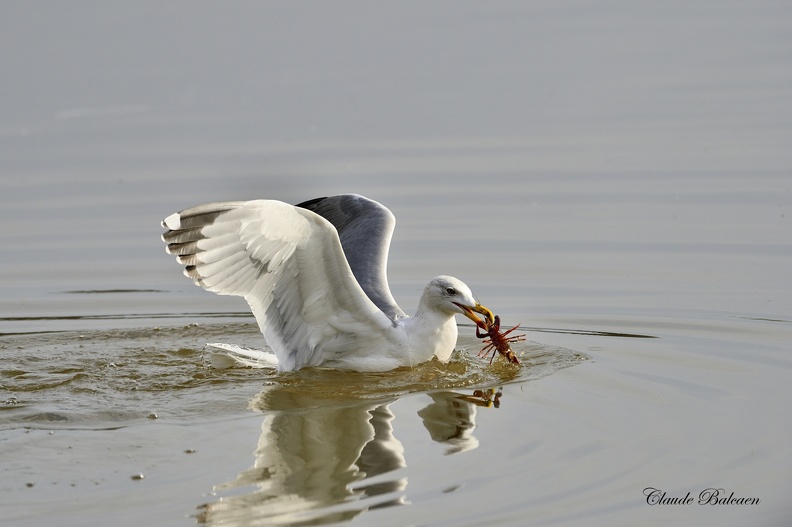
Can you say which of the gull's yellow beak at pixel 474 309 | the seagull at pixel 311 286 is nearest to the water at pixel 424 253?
the seagull at pixel 311 286

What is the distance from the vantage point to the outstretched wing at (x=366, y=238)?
31.7 ft

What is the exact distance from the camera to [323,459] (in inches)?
289

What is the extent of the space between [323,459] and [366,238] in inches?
117

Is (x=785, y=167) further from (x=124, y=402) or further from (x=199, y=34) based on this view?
(x=199, y=34)

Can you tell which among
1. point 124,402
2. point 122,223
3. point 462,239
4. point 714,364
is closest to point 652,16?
point 462,239

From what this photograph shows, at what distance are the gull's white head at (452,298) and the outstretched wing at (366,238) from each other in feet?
1.19

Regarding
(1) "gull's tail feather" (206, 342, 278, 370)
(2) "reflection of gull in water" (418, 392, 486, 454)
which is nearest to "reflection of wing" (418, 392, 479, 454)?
(2) "reflection of gull in water" (418, 392, 486, 454)

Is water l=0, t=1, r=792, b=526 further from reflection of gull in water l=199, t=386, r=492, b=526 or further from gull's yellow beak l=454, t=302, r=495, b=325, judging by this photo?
gull's yellow beak l=454, t=302, r=495, b=325

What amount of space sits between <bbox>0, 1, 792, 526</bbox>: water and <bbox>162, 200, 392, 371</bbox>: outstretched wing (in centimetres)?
27

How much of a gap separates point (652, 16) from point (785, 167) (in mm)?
6593

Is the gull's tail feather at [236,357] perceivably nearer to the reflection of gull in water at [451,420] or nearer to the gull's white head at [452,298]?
the gull's white head at [452,298]

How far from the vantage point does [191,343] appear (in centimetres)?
1021
